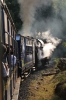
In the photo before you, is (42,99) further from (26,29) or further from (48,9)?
(48,9)

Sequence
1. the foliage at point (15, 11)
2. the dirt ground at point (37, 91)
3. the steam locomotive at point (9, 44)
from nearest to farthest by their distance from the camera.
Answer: the steam locomotive at point (9, 44), the dirt ground at point (37, 91), the foliage at point (15, 11)

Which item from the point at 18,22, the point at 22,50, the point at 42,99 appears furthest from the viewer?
the point at 18,22

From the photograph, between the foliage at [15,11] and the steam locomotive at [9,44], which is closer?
the steam locomotive at [9,44]

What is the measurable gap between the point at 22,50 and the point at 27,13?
48.5 ft

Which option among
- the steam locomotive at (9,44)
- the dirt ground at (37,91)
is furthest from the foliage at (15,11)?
the steam locomotive at (9,44)

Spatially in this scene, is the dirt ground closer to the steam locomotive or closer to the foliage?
the steam locomotive

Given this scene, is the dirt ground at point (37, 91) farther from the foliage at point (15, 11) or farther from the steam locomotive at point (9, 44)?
the foliage at point (15, 11)

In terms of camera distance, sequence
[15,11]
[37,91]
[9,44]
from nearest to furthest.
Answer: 1. [9,44]
2. [37,91]
3. [15,11]

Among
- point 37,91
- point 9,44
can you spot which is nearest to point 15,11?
point 37,91

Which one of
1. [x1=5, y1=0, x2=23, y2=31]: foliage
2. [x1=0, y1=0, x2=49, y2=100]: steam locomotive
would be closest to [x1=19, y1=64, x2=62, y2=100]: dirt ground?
[x1=0, y1=0, x2=49, y2=100]: steam locomotive

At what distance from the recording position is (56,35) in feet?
116

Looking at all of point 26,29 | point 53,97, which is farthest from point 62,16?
point 53,97

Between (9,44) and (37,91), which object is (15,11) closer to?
(37,91)

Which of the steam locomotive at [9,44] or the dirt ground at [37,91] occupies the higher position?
the steam locomotive at [9,44]
